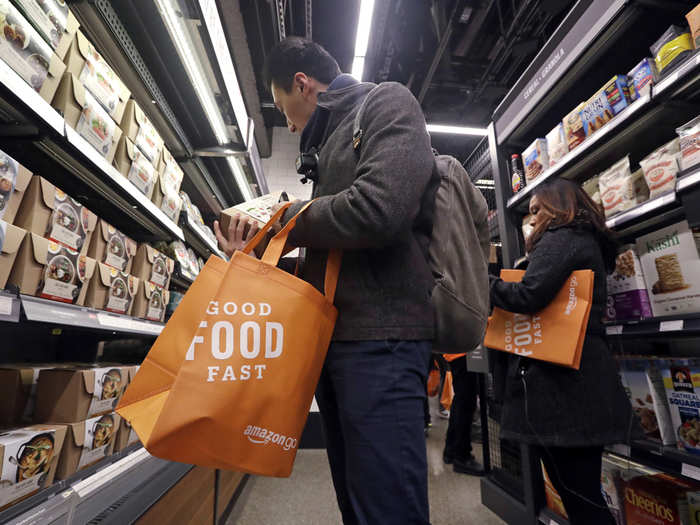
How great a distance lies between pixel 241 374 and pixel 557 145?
6.76 ft

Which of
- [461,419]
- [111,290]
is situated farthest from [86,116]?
[461,419]

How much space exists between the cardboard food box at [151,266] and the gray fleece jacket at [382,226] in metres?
1.10

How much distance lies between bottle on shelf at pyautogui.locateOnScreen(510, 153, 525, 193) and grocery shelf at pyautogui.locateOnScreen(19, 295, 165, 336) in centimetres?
220

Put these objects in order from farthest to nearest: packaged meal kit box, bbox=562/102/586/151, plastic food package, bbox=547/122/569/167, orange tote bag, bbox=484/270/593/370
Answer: plastic food package, bbox=547/122/569/167 → packaged meal kit box, bbox=562/102/586/151 → orange tote bag, bbox=484/270/593/370

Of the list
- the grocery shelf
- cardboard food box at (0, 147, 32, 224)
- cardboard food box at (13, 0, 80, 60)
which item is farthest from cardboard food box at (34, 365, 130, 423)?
cardboard food box at (13, 0, 80, 60)

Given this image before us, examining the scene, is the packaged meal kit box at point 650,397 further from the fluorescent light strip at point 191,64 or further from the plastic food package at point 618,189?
the fluorescent light strip at point 191,64

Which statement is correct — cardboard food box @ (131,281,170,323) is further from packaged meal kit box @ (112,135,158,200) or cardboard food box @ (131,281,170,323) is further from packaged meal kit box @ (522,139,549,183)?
packaged meal kit box @ (522,139,549,183)

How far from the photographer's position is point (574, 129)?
6.07 feet

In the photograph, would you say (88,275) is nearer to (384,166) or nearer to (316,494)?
(384,166)

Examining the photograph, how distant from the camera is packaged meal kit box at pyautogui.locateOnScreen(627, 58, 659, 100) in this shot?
1465 mm

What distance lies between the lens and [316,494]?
2.35 m

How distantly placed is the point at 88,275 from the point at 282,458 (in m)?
0.93

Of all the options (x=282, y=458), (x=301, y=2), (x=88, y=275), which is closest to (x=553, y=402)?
(x=282, y=458)

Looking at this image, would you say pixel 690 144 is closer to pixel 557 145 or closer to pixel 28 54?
pixel 557 145
